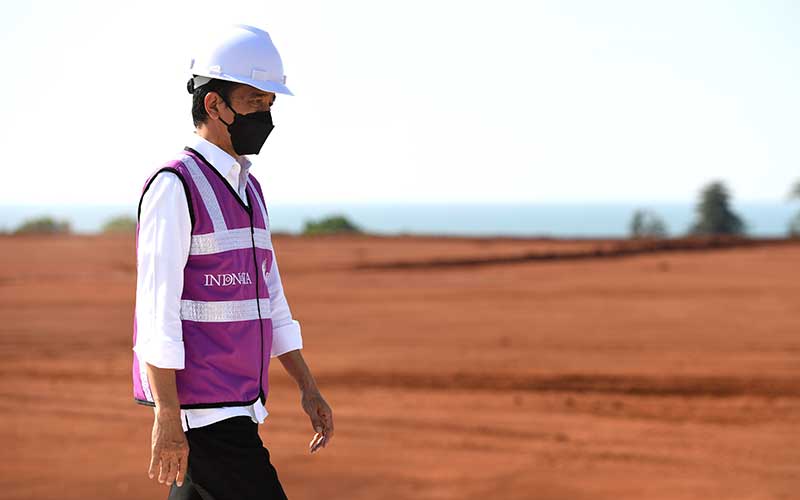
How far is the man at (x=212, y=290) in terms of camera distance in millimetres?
2697

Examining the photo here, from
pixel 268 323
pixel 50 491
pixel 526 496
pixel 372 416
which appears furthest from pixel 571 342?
pixel 268 323

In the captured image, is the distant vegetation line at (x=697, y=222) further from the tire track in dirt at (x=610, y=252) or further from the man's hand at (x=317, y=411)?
the man's hand at (x=317, y=411)

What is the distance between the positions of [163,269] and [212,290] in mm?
168

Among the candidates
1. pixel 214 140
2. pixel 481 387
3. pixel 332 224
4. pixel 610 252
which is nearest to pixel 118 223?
pixel 332 224

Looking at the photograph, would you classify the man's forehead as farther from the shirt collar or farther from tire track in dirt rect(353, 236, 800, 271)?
tire track in dirt rect(353, 236, 800, 271)

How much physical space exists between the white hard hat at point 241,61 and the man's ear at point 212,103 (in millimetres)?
48

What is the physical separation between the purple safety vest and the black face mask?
0.13 m

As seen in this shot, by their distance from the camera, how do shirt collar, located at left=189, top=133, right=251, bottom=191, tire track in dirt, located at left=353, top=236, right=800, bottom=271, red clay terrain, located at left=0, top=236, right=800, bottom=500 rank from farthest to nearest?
tire track in dirt, located at left=353, top=236, right=800, bottom=271 < red clay terrain, located at left=0, top=236, right=800, bottom=500 < shirt collar, located at left=189, top=133, right=251, bottom=191

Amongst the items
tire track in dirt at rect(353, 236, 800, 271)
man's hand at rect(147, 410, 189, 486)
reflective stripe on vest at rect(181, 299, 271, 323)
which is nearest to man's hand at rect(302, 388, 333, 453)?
reflective stripe on vest at rect(181, 299, 271, 323)

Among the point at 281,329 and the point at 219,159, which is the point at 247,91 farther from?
the point at 281,329

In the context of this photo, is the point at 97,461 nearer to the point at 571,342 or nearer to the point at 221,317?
the point at 221,317

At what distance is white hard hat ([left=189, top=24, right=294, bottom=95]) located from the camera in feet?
9.41

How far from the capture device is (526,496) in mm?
7035

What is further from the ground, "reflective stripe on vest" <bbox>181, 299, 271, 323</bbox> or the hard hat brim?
the hard hat brim
